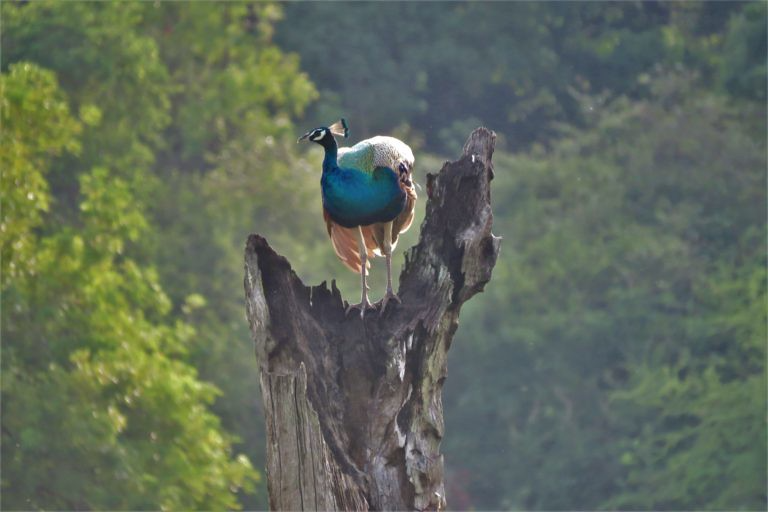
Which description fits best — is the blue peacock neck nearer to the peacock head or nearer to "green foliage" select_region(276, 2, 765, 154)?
the peacock head

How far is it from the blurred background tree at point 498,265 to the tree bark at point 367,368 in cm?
854

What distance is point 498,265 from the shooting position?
2450 centimetres

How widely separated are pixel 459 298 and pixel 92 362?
880cm

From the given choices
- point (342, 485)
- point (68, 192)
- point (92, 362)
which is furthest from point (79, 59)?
point (342, 485)

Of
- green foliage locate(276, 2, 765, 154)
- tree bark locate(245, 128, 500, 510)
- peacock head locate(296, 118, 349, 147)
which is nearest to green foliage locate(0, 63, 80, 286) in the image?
peacock head locate(296, 118, 349, 147)

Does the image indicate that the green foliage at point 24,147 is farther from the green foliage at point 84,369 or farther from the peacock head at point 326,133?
the peacock head at point 326,133

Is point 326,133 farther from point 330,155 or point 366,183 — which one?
point 366,183

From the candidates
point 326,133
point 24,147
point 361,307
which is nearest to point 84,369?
point 24,147

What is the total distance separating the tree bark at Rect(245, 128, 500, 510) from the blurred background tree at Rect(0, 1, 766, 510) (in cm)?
854

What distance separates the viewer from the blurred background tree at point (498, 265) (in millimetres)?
16156

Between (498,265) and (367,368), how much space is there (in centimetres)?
1723

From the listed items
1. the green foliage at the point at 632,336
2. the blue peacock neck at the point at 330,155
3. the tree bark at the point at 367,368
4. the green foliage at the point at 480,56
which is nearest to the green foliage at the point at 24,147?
the blue peacock neck at the point at 330,155

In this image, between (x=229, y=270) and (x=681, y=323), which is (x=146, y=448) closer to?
(x=229, y=270)

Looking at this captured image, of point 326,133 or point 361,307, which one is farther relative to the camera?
point 326,133
